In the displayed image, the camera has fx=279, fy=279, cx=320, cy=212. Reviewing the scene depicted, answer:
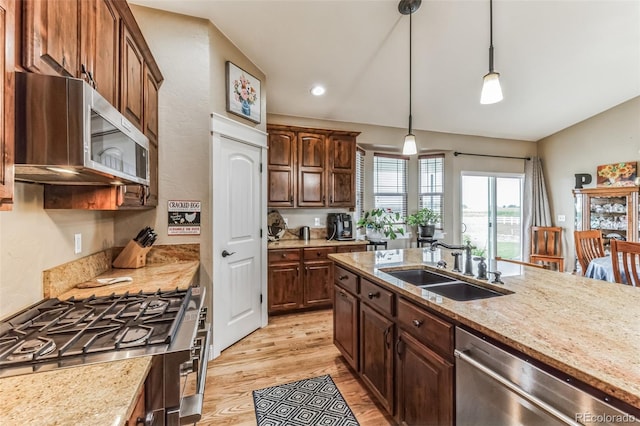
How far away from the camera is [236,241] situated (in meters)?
2.81

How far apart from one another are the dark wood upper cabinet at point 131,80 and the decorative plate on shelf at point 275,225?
2.24 meters

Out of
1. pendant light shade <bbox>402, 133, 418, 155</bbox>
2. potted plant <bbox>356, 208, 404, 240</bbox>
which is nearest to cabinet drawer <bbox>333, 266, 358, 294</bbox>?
pendant light shade <bbox>402, 133, 418, 155</bbox>

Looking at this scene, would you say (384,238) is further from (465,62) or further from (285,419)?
(285,419)

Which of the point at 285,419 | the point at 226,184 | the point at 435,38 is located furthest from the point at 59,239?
the point at 435,38

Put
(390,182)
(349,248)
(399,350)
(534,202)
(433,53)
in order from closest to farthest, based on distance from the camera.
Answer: (399,350), (433,53), (349,248), (390,182), (534,202)

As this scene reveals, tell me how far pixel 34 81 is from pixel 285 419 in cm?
212

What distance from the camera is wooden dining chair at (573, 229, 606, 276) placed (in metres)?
3.60

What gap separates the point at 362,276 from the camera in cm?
205

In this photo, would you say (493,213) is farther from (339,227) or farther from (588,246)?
(339,227)

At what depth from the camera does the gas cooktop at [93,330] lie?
36.2 inches

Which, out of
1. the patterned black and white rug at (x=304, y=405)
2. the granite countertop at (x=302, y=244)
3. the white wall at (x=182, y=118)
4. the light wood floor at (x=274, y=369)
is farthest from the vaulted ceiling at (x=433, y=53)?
the patterned black and white rug at (x=304, y=405)

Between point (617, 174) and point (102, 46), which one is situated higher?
point (102, 46)

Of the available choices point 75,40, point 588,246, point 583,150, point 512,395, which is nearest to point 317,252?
point 512,395

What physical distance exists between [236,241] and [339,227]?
176cm
